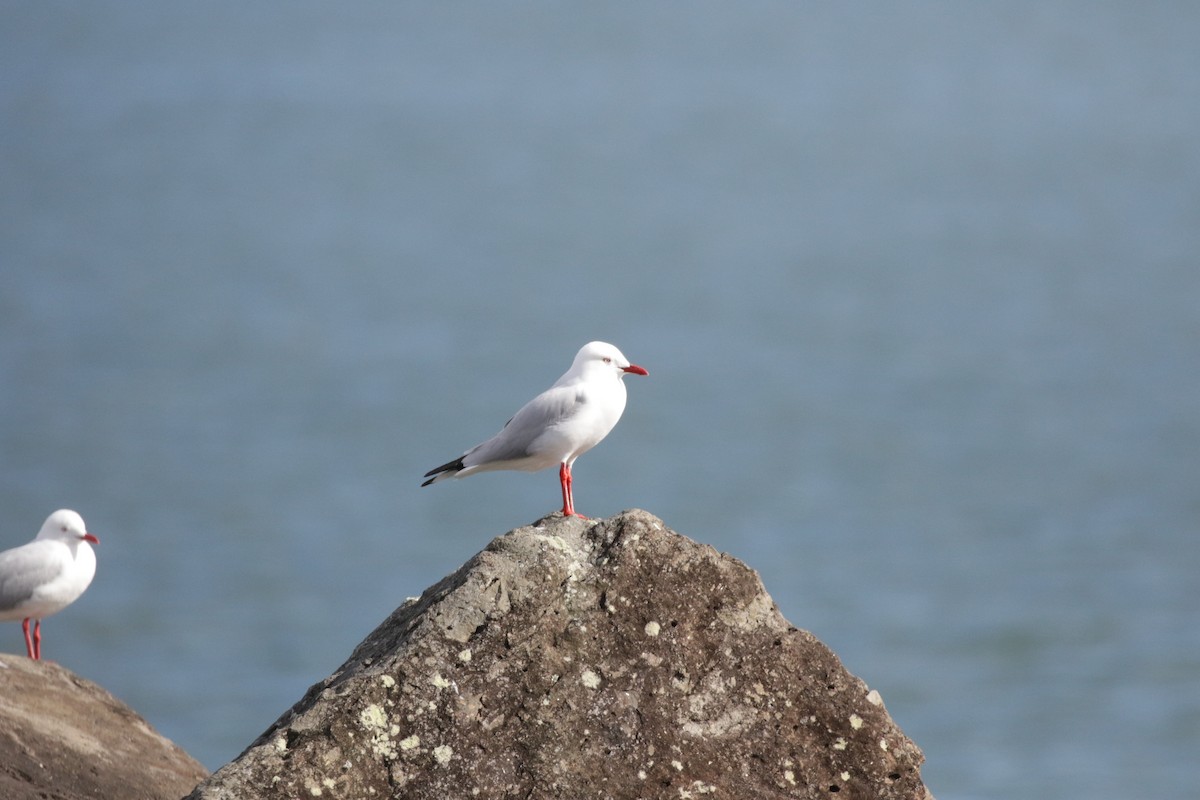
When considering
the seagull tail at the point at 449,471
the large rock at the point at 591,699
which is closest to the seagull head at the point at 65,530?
the seagull tail at the point at 449,471

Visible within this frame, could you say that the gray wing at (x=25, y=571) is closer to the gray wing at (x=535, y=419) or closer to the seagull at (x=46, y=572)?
the seagull at (x=46, y=572)

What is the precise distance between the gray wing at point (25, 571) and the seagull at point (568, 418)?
7.51m

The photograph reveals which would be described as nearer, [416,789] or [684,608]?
[416,789]

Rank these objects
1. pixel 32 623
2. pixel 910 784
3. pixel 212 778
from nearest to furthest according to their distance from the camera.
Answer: pixel 212 778 < pixel 910 784 < pixel 32 623

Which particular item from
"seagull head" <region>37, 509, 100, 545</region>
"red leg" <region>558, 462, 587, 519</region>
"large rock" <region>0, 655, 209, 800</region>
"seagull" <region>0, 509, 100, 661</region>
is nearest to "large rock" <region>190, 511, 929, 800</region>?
"red leg" <region>558, 462, 587, 519</region>

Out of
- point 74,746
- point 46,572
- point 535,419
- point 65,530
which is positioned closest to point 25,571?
point 46,572

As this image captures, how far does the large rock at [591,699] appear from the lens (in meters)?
6.87

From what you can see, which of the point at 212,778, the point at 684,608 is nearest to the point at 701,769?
the point at 684,608

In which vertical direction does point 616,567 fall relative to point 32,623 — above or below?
below

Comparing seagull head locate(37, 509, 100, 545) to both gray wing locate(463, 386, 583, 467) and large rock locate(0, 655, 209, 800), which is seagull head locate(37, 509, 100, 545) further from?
gray wing locate(463, 386, 583, 467)

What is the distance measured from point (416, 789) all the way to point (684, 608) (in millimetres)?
1417

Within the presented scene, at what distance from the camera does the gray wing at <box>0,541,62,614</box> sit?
53.8 feet

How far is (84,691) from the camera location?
1134 centimetres

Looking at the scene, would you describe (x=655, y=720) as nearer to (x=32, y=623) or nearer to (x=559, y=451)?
(x=559, y=451)
